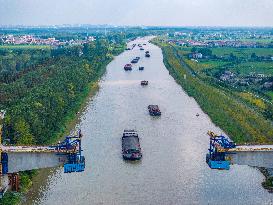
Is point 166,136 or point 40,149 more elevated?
point 40,149

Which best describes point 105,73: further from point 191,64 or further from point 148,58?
point 148,58

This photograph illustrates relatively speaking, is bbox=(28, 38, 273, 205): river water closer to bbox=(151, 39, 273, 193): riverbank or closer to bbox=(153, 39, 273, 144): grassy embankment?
bbox=(151, 39, 273, 193): riverbank

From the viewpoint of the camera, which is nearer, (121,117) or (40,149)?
(40,149)

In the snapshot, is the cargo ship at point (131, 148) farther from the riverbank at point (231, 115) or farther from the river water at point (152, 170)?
the riverbank at point (231, 115)

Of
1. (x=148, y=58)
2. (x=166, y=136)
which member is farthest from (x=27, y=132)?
(x=148, y=58)

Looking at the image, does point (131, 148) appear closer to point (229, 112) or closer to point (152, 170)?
point (152, 170)

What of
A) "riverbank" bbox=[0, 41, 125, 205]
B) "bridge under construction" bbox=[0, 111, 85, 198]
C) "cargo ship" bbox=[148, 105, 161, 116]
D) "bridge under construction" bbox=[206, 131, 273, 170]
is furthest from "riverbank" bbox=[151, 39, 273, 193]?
"riverbank" bbox=[0, 41, 125, 205]

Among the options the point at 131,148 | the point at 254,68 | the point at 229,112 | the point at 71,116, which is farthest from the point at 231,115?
the point at 254,68
